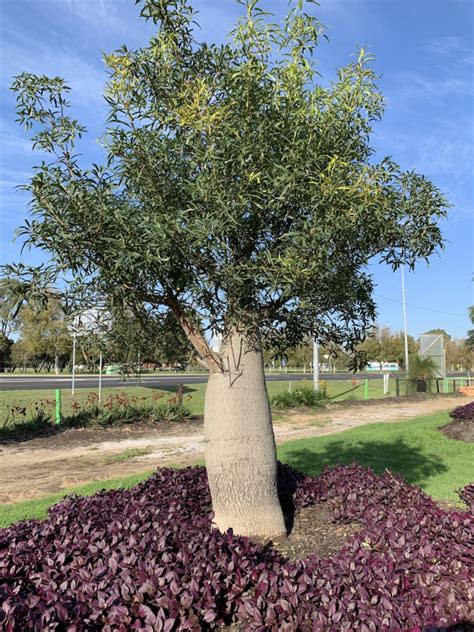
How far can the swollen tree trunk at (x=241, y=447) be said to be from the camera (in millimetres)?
4074

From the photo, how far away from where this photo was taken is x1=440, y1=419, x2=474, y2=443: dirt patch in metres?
11.1

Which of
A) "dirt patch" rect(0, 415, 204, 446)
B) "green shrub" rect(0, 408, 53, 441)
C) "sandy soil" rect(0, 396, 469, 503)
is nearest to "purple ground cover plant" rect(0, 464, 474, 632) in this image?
"sandy soil" rect(0, 396, 469, 503)

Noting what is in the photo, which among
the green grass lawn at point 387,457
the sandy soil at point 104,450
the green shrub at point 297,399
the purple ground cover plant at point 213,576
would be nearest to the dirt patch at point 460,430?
the green grass lawn at point 387,457

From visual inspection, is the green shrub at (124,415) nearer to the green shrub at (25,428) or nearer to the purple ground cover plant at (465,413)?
the green shrub at (25,428)

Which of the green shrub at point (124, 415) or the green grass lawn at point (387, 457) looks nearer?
the green grass lawn at point (387, 457)

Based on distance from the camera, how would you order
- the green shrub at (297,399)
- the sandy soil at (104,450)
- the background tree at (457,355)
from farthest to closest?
1. the background tree at (457,355)
2. the green shrub at (297,399)
3. the sandy soil at (104,450)

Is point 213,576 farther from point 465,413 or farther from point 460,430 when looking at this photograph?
point 465,413

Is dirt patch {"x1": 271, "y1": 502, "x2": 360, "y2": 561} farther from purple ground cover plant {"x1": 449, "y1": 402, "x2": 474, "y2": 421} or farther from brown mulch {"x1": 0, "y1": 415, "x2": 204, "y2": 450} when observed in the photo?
purple ground cover plant {"x1": 449, "y1": 402, "x2": 474, "y2": 421}

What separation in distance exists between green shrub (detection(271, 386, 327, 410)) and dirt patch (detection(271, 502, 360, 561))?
13.4 meters

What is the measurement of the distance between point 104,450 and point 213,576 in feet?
26.5

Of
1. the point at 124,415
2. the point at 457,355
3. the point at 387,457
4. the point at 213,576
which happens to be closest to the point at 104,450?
the point at 124,415

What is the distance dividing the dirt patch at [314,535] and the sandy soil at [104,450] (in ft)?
13.3

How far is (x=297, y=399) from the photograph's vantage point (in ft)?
61.4

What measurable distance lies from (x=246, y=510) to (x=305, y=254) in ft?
6.93
